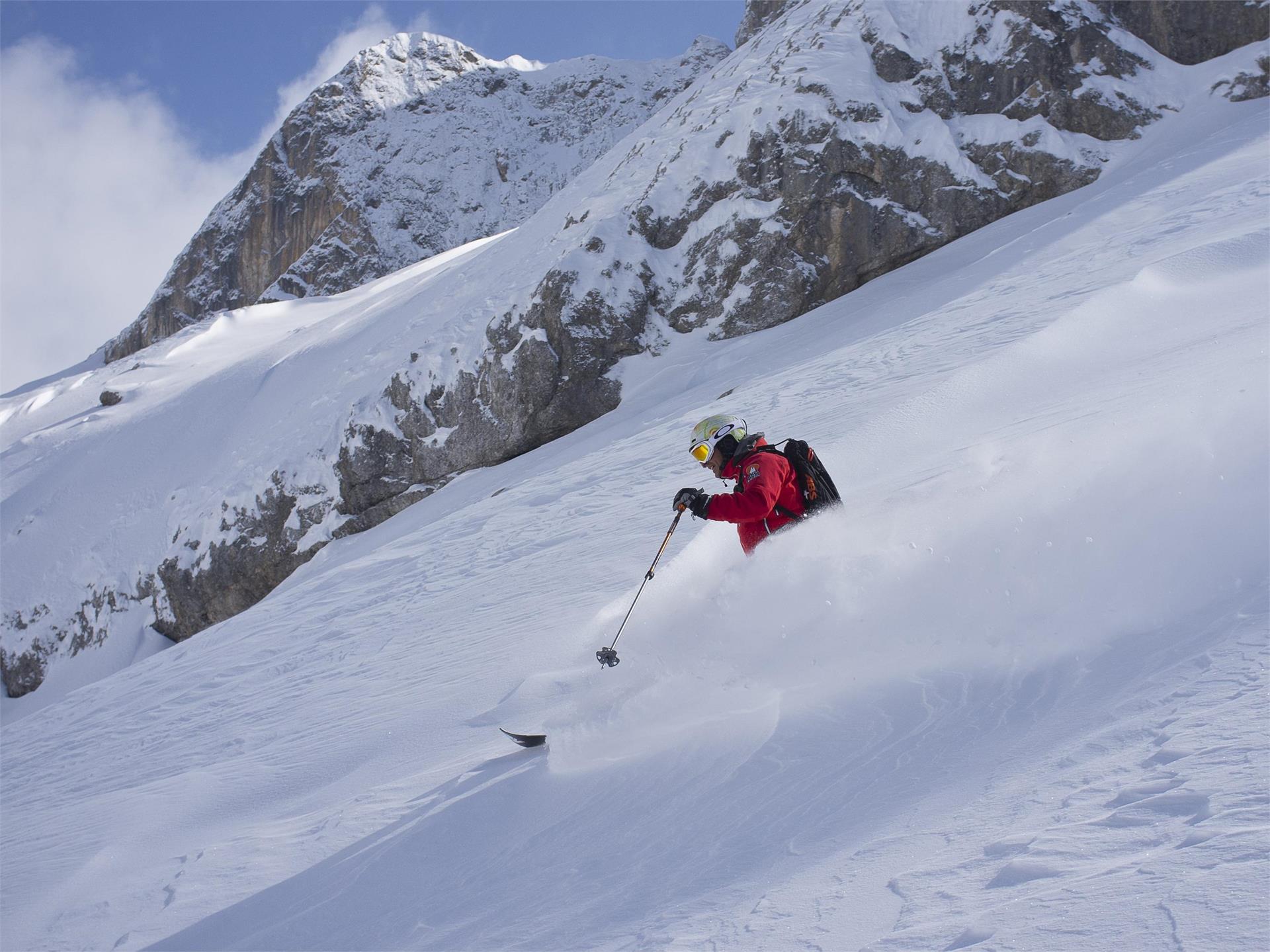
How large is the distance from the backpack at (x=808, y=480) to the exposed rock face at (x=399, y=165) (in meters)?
54.2

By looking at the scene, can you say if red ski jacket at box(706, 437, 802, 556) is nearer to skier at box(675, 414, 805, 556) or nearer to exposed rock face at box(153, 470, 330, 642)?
skier at box(675, 414, 805, 556)

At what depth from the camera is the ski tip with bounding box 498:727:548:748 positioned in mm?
5590

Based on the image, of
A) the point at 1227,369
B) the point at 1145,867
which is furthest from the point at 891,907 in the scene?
the point at 1227,369

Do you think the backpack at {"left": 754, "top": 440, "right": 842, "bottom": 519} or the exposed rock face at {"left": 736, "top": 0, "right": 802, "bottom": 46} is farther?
the exposed rock face at {"left": 736, "top": 0, "right": 802, "bottom": 46}

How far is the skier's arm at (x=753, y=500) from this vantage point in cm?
580

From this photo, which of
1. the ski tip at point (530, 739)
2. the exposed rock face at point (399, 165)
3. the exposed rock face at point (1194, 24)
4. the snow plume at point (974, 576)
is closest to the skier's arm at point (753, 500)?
the snow plume at point (974, 576)

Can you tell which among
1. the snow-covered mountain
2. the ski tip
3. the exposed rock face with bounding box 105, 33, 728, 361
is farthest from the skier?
the exposed rock face with bounding box 105, 33, 728, 361

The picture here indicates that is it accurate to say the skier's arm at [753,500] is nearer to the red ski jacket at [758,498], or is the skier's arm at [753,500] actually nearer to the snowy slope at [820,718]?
the red ski jacket at [758,498]

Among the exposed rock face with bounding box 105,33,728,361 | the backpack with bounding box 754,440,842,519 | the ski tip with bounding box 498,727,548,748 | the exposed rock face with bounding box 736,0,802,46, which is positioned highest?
the exposed rock face with bounding box 105,33,728,361

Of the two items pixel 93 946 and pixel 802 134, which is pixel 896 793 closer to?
pixel 93 946

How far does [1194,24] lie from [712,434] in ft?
68.8

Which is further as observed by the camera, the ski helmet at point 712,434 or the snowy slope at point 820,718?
the ski helmet at point 712,434

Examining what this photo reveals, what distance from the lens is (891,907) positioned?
8.80 feet

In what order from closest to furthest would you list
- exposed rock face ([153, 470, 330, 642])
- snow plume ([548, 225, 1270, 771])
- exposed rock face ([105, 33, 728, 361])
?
snow plume ([548, 225, 1270, 771])
exposed rock face ([153, 470, 330, 642])
exposed rock face ([105, 33, 728, 361])
